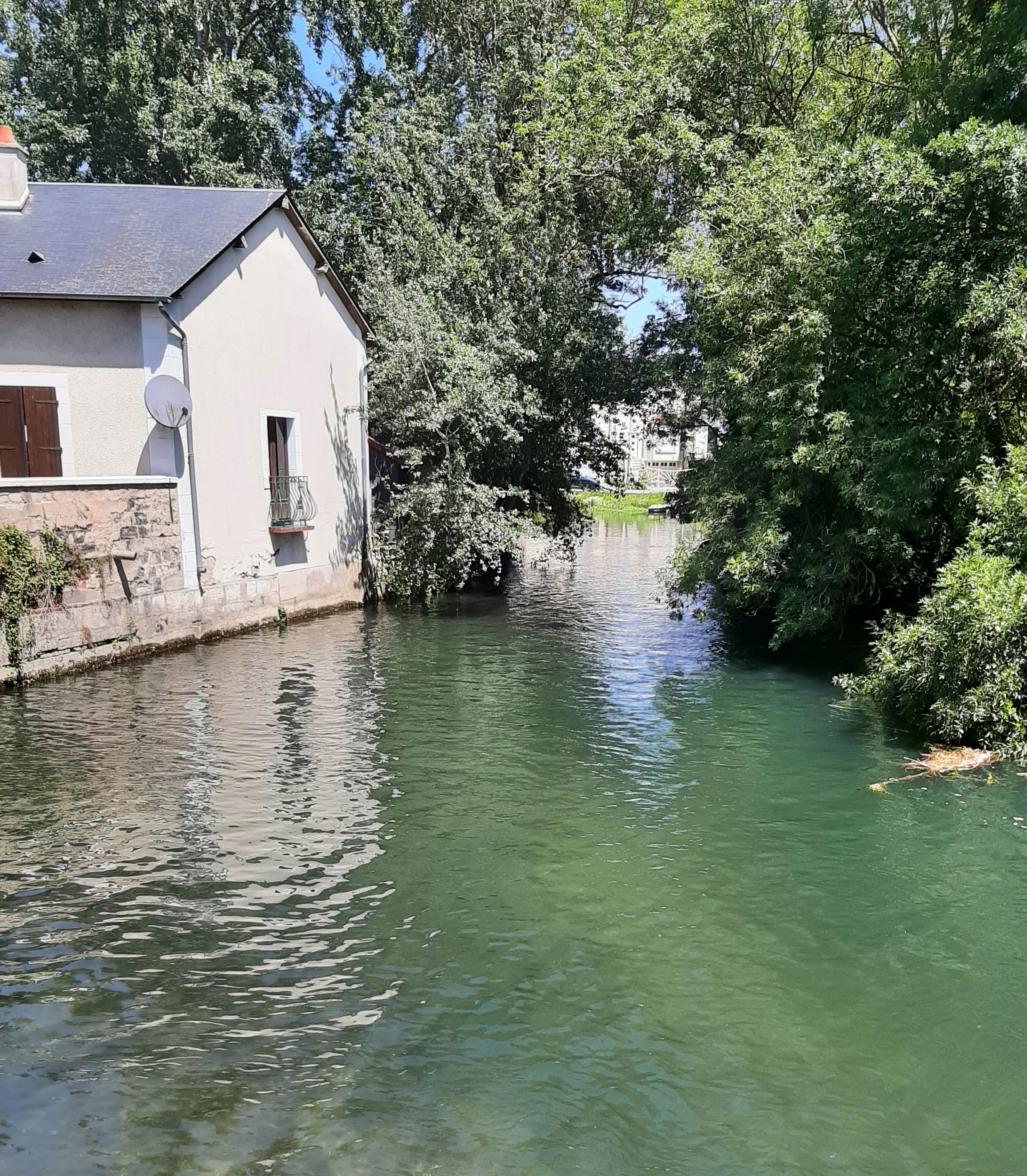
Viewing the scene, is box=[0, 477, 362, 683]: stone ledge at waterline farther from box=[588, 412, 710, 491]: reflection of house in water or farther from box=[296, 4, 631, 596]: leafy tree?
box=[588, 412, 710, 491]: reflection of house in water

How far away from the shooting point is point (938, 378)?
12828mm

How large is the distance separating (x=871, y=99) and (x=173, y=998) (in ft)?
64.3

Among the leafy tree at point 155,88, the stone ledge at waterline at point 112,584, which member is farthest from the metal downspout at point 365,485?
the leafy tree at point 155,88

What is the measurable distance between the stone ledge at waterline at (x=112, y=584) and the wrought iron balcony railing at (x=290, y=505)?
5.61 feet

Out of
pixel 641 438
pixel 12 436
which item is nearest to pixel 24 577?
pixel 12 436

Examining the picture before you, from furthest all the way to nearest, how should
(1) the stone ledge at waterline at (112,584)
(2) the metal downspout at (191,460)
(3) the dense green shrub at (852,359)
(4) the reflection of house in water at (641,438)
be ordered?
(4) the reflection of house in water at (641,438) → (2) the metal downspout at (191,460) → (1) the stone ledge at waterline at (112,584) → (3) the dense green shrub at (852,359)

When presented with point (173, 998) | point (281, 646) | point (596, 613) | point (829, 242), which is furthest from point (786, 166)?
point (173, 998)

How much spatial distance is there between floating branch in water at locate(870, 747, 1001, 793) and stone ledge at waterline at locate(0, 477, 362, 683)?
1171 centimetres

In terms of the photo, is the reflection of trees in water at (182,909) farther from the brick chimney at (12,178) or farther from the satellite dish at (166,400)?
the brick chimney at (12,178)

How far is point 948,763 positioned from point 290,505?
Answer: 45.4 feet

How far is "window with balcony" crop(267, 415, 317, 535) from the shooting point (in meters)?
19.8

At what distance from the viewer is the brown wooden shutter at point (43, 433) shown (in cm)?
1659

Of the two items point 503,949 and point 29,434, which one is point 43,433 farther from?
point 503,949

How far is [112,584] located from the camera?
15.7 meters
